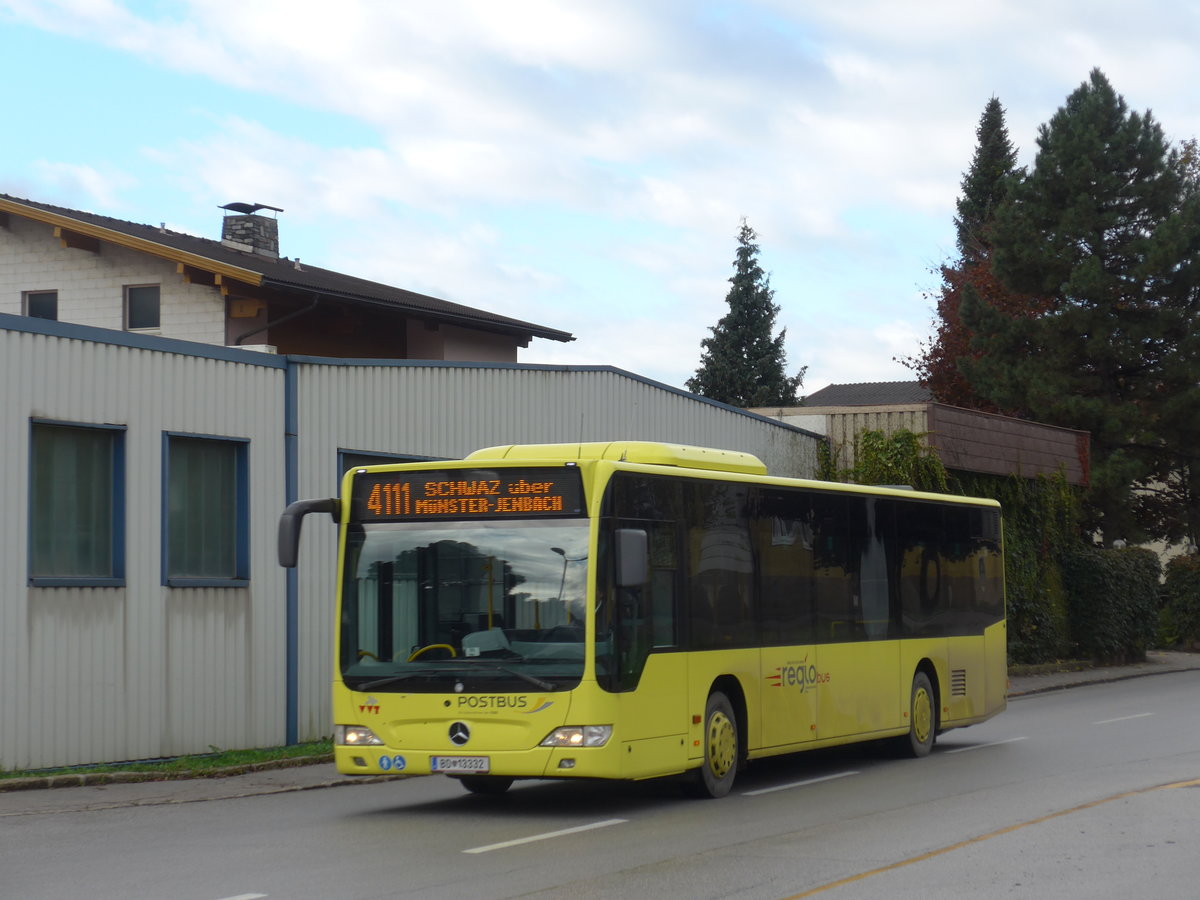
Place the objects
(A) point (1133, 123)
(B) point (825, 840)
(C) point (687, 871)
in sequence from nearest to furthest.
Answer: (C) point (687, 871) < (B) point (825, 840) < (A) point (1133, 123)

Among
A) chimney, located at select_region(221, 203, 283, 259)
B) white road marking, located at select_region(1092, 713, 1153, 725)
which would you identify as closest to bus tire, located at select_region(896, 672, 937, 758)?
white road marking, located at select_region(1092, 713, 1153, 725)

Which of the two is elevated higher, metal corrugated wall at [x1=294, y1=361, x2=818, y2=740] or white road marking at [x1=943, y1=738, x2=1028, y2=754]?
metal corrugated wall at [x1=294, y1=361, x2=818, y2=740]

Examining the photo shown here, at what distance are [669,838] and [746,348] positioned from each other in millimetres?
55051

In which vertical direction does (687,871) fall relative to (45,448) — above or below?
below

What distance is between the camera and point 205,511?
18047mm

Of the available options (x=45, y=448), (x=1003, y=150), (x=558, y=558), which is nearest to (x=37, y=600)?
(x=45, y=448)

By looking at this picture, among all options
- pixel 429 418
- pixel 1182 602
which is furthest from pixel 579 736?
pixel 1182 602

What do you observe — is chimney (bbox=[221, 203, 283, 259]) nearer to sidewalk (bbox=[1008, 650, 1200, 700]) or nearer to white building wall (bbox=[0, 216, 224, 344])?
white building wall (bbox=[0, 216, 224, 344])

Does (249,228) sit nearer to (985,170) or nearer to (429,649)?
(429,649)

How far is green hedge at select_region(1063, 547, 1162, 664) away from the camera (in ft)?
120

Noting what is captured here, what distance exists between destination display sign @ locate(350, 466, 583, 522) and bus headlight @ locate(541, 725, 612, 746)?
5.22 feet

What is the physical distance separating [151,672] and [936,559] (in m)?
8.34

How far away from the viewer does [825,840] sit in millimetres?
10867

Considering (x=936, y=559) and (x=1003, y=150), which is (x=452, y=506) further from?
(x=1003, y=150)
